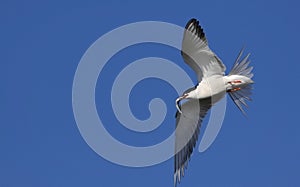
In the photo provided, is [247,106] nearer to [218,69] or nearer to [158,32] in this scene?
[218,69]

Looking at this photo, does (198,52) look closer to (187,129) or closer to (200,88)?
(200,88)

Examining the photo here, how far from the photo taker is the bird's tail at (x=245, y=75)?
14773mm

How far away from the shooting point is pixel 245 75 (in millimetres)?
14766

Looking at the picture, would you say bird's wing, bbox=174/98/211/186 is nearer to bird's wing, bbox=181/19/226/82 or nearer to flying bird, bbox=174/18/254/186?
flying bird, bbox=174/18/254/186

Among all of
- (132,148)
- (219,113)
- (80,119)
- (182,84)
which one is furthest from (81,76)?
(219,113)

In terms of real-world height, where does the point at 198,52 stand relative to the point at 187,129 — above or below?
above

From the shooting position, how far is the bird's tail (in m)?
14.8

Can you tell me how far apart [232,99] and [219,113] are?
0.40 m

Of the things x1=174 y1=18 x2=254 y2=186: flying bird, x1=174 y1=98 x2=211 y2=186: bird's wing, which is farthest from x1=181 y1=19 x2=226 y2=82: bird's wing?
x1=174 y1=98 x2=211 y2=186: bird's wing

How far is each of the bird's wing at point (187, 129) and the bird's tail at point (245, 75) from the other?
0.57 meters

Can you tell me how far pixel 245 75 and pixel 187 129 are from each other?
1717mm

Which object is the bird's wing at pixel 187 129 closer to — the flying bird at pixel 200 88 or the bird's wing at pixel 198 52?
the flying bird at pixel 200 88

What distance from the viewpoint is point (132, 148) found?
17.4 m

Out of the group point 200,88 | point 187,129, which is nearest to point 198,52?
point 200,88
